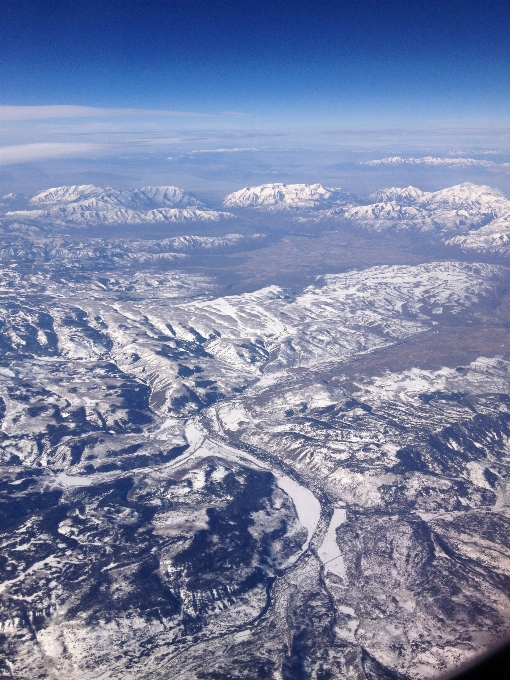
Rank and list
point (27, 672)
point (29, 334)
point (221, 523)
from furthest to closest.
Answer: point (29, 334) → point (221, 523) → point (27, 672)

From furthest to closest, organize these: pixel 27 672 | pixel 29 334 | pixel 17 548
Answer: pixel 29 334 < pixel 17 548 < pixel 27 672

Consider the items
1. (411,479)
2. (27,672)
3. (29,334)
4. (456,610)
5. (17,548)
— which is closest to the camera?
(27,672)

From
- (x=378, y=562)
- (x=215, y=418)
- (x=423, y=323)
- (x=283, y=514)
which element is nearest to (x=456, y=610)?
(x=378, y=562)

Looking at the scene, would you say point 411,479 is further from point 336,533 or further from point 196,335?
point 196,335

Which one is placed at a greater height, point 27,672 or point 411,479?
point 27,672

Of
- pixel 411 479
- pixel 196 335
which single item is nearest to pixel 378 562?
pixel 411 479

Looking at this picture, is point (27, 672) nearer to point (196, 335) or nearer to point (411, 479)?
point (411, 479)

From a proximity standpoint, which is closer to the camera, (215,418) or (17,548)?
(17,548)

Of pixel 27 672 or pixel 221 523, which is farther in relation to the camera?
pixel 221 523

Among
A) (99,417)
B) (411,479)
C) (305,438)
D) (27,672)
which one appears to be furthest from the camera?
(99,417)
